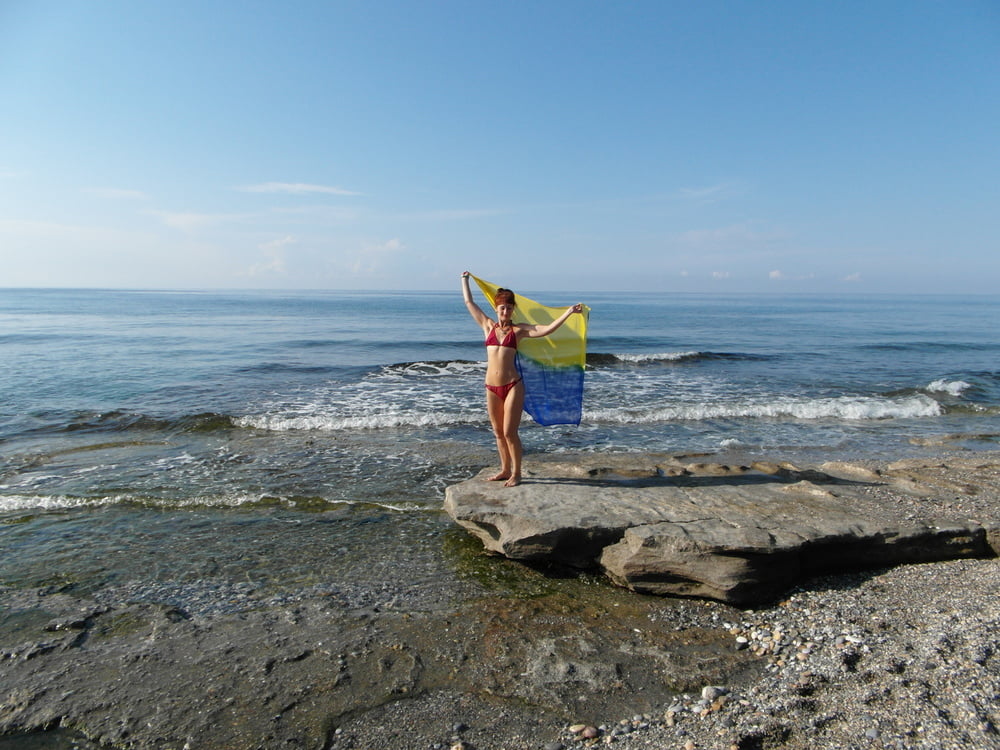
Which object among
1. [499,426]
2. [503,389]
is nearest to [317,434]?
[499,426]

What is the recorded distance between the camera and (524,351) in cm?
763

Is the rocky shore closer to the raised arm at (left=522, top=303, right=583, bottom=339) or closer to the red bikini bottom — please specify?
the red bikini bottom

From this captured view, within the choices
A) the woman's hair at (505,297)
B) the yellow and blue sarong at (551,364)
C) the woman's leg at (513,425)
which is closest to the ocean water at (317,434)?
the woman's leg at (513,425)

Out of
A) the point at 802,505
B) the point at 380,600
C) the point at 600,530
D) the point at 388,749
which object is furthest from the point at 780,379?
the point at 388,749

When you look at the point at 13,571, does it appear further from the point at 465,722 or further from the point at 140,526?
the point at 465,722

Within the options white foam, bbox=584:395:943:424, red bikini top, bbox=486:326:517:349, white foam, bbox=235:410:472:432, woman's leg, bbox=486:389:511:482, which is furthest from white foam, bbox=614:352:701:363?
red bikini top, bbox=486:326:517:349

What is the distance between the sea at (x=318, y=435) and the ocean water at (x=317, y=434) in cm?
5

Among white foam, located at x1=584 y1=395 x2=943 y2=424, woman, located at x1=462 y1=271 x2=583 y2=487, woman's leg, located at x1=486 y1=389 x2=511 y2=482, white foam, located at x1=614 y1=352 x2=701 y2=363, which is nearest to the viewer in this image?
woman, located at x1=462 y1=271 x2=583 y2=487

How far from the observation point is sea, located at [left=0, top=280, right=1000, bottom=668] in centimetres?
620

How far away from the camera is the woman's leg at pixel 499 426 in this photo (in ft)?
23.3

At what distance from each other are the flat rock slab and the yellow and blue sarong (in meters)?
0.92

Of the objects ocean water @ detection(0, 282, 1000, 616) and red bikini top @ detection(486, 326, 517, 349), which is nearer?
ocean water @ detection(0, 282, 1000, 616)

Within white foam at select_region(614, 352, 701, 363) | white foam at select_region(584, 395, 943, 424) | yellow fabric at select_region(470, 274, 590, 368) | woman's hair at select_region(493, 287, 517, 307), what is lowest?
white foam at select_region(584, 395, 943, 424)

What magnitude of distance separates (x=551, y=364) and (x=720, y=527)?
3.02 meters
